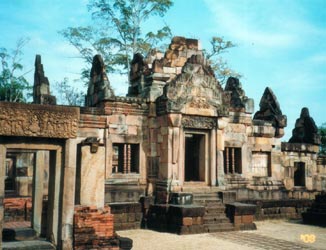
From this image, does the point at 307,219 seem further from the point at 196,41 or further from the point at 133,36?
the point at 133,36

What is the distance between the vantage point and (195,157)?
1441 cm

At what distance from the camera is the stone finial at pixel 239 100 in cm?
1524

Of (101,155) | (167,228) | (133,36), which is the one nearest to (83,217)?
(101,155)

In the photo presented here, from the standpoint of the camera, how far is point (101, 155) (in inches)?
299

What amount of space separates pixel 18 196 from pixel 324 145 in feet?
81.4

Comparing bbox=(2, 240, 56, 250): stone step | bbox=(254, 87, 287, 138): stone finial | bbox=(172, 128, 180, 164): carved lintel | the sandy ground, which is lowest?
the sandy ground

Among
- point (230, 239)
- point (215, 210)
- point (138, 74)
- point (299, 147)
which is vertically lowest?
point (230, 239)

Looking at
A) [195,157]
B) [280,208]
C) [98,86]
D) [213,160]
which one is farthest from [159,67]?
[280,208]

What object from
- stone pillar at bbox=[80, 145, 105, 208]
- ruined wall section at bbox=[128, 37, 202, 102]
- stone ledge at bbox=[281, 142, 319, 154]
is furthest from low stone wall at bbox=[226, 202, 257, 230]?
stone pillar at bbox=[80, 145, 105, 208]

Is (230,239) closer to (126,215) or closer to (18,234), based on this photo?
(126,215)

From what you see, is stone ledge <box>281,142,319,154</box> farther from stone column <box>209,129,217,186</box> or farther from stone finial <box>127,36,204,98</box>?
stone finial <box>127,36,204,98</box>

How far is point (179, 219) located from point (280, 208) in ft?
17.4

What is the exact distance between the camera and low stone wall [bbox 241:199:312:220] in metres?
14.1

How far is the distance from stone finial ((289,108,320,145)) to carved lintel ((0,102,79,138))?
43.5ft
